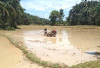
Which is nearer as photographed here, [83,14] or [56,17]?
[83,14]

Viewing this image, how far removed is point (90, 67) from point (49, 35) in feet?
54.7

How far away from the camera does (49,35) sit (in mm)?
23250

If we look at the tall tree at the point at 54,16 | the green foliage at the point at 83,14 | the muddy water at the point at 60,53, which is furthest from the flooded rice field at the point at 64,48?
the tall tree at the point at 54,16

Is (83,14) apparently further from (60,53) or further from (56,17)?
(60,53)

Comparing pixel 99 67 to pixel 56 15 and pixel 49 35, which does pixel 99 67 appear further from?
pixel 56 15

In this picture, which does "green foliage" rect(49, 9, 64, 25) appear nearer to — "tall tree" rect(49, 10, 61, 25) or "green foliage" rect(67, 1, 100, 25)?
"tall tree" rect(49, 10, 61, 25)

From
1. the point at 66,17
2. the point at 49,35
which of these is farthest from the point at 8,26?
the point at 66,17

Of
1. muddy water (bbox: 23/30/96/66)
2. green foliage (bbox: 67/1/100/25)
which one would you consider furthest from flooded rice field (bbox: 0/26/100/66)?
green foliage (bbox: 67/1/100/25)

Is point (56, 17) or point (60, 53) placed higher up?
point (56, 17)

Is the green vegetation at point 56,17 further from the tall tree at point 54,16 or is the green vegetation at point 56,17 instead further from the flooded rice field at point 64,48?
the flooded rice field at point 64,48

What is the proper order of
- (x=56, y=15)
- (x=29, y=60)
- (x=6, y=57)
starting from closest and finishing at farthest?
(x=29, y=60) → (x=6, y=57) → (x=56, y=15)

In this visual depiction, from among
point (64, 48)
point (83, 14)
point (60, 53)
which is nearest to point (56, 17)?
point (83, 14)

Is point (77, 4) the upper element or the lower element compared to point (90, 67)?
upper

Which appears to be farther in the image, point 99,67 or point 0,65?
point 0,65
